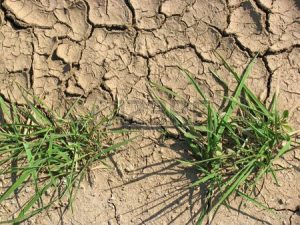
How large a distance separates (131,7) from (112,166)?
88 centimetres

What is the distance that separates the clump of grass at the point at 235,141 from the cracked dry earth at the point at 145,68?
6 centimetres

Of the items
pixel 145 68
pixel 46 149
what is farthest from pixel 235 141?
pixel 46 149

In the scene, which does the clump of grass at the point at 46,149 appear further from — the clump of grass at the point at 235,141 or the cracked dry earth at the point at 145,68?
the clump of grass at the point at 235,141

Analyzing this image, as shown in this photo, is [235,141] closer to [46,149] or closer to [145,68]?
[145,68]

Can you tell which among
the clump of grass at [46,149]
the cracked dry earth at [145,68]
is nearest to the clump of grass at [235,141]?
the cracked dry earth at [145,68]

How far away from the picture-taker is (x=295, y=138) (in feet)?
9.05

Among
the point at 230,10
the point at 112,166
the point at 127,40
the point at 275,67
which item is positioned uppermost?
the point at 230,10

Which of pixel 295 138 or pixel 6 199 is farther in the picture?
pixel 6 199

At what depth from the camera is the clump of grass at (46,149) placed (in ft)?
9.25

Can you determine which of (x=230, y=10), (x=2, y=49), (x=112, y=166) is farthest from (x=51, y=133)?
(x=230, y=10)

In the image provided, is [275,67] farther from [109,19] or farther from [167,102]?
[109,19]

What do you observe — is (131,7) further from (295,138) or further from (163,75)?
(295,138)

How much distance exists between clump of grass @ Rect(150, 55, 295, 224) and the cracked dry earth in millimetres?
64

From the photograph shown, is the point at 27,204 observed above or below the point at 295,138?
below
